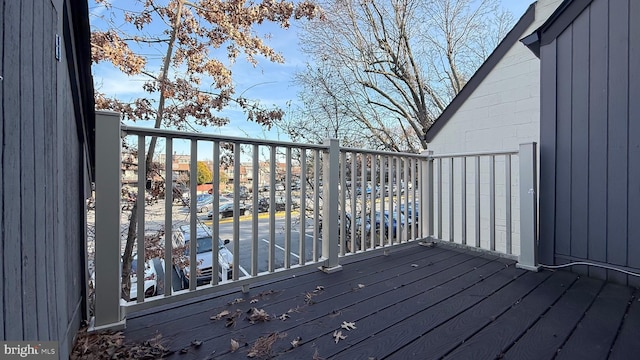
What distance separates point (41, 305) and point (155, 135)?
1.00m

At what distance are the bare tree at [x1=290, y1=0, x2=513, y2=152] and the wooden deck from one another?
5.43m

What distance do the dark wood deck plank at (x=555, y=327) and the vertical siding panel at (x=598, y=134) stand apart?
1.25ft

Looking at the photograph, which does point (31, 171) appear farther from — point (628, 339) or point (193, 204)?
point (628, 339)

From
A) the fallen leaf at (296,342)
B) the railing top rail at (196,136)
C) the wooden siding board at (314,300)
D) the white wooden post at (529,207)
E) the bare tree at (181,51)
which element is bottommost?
the wooden siding board at (314,300)

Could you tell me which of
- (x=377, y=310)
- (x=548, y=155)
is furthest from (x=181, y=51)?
(x=548, y=155)

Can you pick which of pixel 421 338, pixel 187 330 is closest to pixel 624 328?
pixel 421 338

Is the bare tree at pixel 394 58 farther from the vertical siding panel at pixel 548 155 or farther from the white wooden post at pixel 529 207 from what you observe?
the white wooden post at pixel 529 207

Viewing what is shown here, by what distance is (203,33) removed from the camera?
4.60 meters

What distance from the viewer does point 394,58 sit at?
7.69 metres

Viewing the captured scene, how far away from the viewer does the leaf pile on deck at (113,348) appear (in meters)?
1.22

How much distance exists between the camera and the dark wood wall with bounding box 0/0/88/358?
60 centimetres

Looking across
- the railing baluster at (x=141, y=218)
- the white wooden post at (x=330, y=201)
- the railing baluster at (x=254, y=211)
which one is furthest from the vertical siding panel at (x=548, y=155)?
the railing baluster at (x=141, y=218)

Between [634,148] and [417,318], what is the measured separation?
194cm

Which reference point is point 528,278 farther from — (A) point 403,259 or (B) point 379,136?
(B) point 379,136
